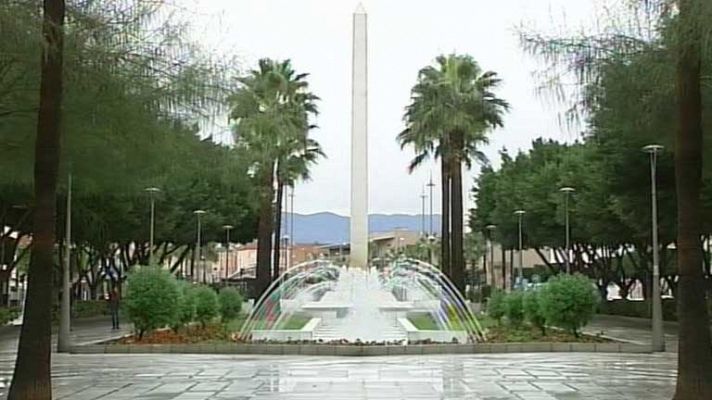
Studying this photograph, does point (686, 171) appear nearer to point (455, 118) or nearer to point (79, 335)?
point (79, 335)

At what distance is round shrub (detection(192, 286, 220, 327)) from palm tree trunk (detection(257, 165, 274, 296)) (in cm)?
1478

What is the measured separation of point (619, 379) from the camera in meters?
19.4

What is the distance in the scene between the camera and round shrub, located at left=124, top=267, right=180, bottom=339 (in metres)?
29.1

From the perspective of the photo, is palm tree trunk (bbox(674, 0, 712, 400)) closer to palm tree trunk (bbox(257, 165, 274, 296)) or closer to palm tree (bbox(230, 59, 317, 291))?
palm tree (bbox(230, 59, 317, 291))

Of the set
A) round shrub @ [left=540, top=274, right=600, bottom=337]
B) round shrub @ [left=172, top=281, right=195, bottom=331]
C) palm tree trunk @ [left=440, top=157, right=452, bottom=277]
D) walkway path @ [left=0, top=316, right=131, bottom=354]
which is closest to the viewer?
round shrub @ [left=540, top=274, right=600, bottom=337]

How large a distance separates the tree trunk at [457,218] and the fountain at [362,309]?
977 cm

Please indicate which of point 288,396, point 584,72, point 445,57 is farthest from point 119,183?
point 445,57

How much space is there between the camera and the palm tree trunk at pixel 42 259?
40.6 feet

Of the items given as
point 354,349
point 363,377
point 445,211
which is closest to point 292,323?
point 354,349

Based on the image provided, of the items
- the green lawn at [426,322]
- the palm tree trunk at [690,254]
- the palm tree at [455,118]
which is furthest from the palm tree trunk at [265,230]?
the palm tree trunk at [690,254]

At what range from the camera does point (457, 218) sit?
49.6 meters

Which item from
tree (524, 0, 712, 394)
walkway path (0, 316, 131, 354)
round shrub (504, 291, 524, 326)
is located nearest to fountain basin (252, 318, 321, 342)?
walkway path (0, 316, 131, 354)

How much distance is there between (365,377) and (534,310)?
12.7m

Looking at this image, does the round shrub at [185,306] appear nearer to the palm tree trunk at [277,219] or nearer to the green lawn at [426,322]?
the green lawn at [426,322]
